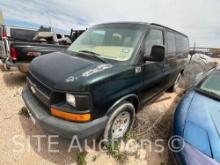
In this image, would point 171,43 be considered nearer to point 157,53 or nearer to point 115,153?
point 157,53

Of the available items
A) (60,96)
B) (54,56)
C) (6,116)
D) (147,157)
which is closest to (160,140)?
(147,157)

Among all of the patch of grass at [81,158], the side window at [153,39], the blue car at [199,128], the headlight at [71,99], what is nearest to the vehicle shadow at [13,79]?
the patch of grass at [81,158]

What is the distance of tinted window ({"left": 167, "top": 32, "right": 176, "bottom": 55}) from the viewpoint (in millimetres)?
3970

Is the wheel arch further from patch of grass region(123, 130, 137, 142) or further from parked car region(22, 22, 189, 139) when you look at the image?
patch of grass region(123, 130, 137, 142)

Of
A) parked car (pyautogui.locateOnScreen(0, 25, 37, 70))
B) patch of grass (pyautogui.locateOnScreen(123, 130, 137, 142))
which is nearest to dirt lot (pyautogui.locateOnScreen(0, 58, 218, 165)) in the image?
patch of grass (pyautogui.locateOnScreen(123, 130, 137, 142))

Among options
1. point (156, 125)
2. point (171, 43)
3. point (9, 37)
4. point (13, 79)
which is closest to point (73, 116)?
point (156, 125)

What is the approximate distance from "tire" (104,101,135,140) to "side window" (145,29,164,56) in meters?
1.03

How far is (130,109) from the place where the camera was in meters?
2.71

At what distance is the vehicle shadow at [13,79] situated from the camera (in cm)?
490

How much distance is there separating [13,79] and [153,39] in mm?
4598

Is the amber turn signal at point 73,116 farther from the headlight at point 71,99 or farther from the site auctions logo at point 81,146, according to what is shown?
the site auctions logo at point 81,146

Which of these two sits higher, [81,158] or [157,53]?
[157,53]

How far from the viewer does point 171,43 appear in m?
4.19

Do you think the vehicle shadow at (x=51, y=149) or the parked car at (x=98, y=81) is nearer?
the parked car at (x=98, y=81)
